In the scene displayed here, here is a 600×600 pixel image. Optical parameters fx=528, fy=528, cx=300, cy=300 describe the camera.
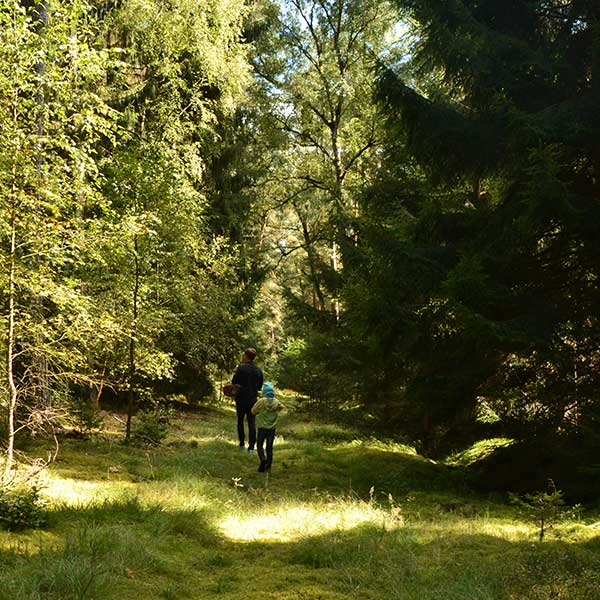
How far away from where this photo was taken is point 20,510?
5164 mm

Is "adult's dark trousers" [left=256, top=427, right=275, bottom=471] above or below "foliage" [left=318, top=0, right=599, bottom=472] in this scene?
below

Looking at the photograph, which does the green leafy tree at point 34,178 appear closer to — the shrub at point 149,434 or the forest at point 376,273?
the forest at point 376,273

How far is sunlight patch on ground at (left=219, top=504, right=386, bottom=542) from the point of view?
20.2ft

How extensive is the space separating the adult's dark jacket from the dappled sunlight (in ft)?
13.8

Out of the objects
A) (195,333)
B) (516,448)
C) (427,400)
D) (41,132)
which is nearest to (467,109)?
(427,400)

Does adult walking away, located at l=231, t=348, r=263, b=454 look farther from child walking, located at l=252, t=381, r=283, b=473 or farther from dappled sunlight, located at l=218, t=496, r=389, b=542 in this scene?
dappled sunlight, located at l=218, t=496, r=389, b=542

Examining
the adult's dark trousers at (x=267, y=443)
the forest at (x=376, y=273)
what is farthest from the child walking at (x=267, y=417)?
the forest at (x=376, y=273)

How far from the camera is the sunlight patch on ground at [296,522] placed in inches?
242

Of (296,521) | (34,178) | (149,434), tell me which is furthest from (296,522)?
(149,434)

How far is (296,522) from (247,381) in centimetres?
502

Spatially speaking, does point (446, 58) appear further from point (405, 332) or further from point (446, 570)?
point (446, 570)

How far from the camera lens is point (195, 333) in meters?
15.9

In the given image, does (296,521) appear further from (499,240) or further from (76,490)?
(499,240)

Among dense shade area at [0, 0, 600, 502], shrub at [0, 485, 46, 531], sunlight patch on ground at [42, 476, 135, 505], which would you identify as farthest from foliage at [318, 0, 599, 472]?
shrub at [0, 485, 46, 531]
